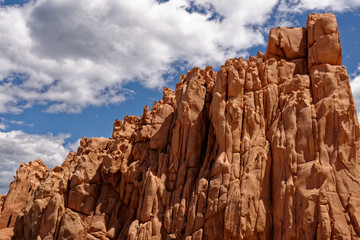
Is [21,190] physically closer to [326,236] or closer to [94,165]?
[94,165]

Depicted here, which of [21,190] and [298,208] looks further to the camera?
[21,190]

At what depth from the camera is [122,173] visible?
34.5 meters

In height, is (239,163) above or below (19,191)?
below

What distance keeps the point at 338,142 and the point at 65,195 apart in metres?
25.7

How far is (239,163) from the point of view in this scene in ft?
81.8

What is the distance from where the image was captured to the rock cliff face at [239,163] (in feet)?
70.5

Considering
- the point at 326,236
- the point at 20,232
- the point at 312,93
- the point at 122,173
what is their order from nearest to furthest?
the point at 326,236 < the point at 312,93 < the point at 122,173 < the point at 20,232

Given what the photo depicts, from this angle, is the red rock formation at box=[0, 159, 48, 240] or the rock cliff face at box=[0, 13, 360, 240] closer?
the rock cliff face at box=[0, 13, 360, 240]

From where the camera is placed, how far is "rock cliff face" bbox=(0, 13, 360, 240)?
21478 millimetres

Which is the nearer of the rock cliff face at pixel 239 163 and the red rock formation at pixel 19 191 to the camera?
the rock cliff face at pixel 239 163

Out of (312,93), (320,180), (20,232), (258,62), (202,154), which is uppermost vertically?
(258,62)

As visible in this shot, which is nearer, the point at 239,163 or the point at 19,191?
the point at 239,163

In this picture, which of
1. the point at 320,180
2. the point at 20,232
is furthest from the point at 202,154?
the point at 20,232

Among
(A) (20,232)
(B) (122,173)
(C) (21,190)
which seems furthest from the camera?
(C) (21,190)
